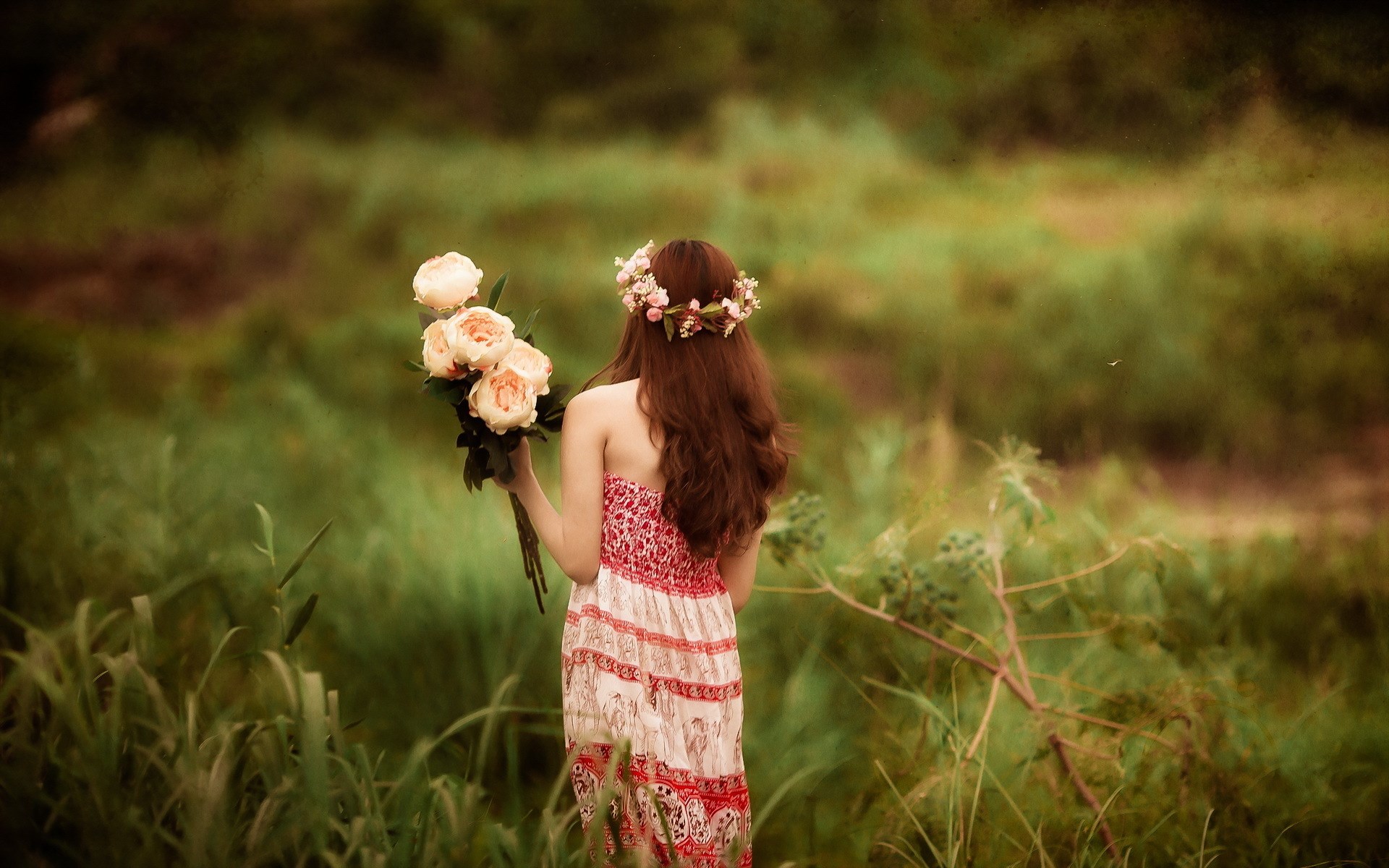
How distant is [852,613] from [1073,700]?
Result: 800mm

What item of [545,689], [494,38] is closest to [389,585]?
[545,689]

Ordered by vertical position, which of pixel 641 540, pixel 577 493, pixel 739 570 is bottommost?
pixel 739 570

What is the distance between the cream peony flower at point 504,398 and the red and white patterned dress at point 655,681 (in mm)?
241

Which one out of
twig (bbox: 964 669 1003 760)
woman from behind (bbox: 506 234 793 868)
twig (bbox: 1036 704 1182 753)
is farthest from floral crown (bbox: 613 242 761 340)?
twig (bbox: 1036 704 1182 753)

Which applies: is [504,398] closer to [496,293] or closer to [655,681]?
[496,293]

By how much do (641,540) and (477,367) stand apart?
462mm

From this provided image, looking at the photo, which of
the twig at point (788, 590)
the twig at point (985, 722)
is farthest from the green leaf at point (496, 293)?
the twig at point (985, 722)

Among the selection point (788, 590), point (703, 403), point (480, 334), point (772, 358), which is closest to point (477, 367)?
point (480, 334)

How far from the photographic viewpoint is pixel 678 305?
81.8 inches

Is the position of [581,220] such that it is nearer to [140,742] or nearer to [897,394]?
[897,394]

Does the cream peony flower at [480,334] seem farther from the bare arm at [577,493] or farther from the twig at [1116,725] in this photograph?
the twig at [1116,725]

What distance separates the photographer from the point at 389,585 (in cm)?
344

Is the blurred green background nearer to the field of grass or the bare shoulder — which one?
the field of grass

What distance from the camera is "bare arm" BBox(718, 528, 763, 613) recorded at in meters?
2.29
